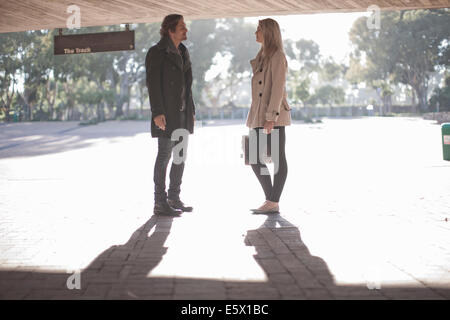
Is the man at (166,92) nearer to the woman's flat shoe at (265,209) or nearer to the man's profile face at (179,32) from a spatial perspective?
the man's profile face at (179,32)

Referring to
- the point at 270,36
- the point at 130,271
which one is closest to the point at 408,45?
the point at 270,36

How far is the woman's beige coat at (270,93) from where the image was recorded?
210 inches

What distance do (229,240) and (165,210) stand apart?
1342 millimetres

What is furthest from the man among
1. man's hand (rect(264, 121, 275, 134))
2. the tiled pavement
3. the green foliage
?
the green foliage

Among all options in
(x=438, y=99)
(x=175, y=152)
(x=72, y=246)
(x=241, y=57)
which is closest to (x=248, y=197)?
(x=175, y=152)

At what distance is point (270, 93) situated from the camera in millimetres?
5477

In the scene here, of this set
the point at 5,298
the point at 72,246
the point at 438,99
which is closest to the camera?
the point at 5,298

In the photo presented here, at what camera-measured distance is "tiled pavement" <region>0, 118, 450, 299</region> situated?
3242 mm

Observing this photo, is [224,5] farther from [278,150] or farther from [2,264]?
[2,264]

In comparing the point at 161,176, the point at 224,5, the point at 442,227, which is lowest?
the point at 442,227

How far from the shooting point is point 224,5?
8.54 m

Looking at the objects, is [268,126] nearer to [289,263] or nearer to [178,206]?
[178,206]

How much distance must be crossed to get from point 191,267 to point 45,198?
406 cm

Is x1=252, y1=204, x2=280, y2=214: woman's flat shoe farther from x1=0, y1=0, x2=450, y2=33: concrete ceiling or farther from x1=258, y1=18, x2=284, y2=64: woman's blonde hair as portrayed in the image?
x1=0, y1=0, x2=450, y2=33: concrete ceiling
